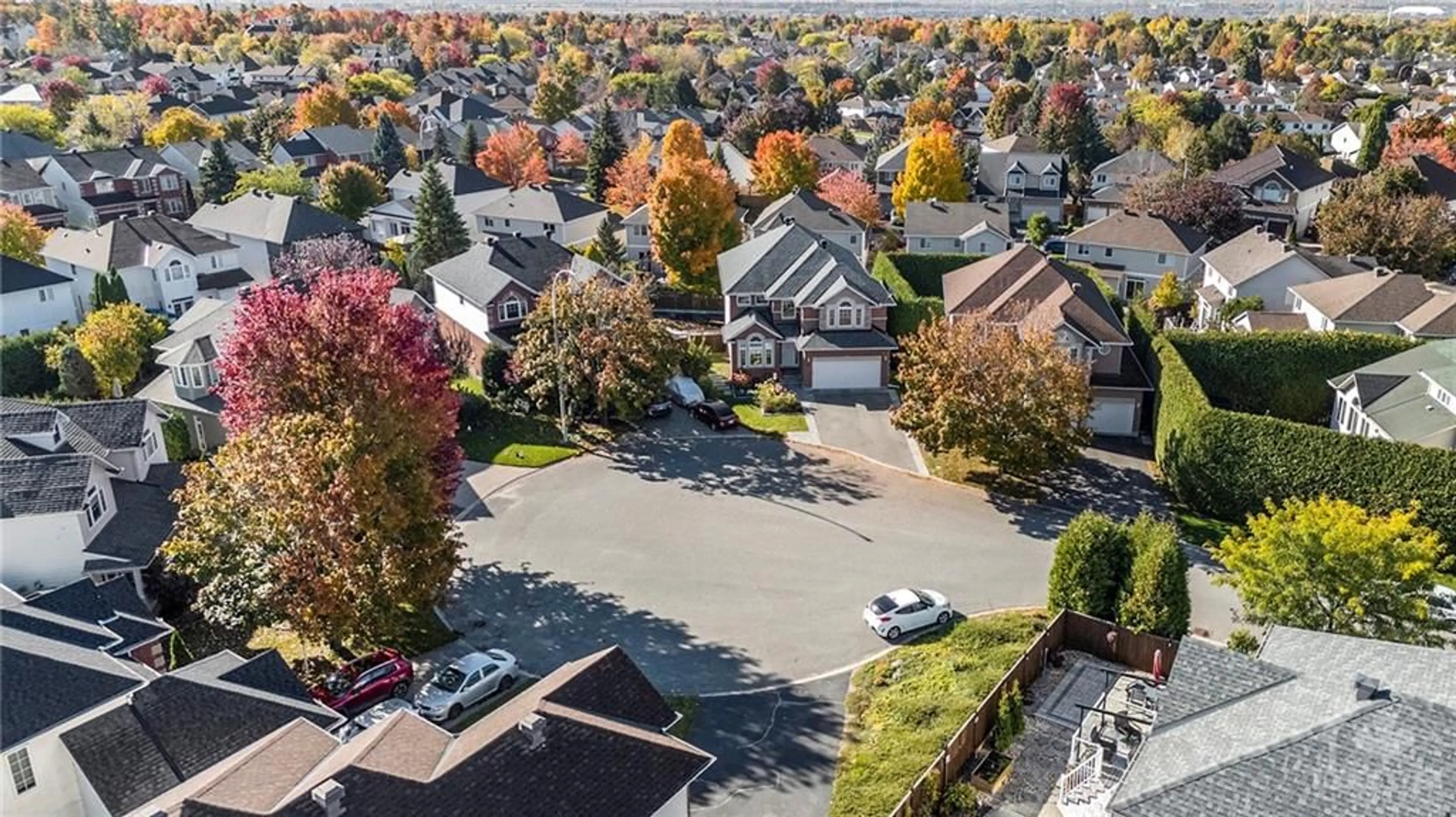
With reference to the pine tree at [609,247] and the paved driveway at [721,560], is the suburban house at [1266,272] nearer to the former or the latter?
the paved driveway at [721,560]

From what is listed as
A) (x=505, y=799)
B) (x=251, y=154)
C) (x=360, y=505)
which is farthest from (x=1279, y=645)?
(x=251, y=154)

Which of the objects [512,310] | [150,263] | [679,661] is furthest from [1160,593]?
[150,263]

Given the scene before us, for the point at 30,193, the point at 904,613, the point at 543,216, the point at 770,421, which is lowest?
the point at 904,613

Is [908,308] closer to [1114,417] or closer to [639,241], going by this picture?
[1114,417]

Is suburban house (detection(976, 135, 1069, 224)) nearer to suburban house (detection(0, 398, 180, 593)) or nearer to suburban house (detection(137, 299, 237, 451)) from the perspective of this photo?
suburban house (detection(137, 299, 237, 451))

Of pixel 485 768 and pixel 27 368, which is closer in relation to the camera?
pixel 485 768

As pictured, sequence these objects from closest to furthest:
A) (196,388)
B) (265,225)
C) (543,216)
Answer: (196,388), (265,225), (543,216)

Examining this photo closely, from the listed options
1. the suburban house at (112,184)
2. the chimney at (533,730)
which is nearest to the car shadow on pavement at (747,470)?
the chimney at (533,730)
